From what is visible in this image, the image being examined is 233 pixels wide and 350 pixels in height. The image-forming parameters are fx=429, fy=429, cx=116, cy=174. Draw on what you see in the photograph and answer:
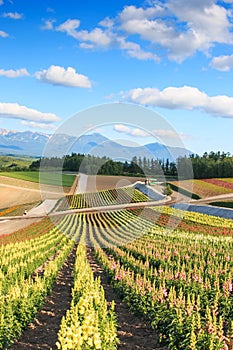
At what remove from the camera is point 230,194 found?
7681 centimetres

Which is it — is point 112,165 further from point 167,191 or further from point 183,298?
point 183,298

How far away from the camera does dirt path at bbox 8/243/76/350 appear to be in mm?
10797

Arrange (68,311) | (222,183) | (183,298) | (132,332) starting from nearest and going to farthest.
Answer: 1. (68,311)
2. (132,332)
3. (183,298)
4. (222,183)

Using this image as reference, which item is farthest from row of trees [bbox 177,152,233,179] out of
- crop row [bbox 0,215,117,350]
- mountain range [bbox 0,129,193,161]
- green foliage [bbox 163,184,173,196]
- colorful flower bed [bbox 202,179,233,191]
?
crop row [bbox 0,215,117,350]

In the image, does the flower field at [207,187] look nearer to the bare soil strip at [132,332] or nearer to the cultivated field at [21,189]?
the cultivated field at [21,189]

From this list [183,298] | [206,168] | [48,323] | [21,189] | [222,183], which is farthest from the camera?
[206,168]

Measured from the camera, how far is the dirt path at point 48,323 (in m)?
10.8

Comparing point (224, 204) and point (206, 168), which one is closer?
point (224, 204)

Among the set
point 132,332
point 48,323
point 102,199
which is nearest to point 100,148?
point 48,323

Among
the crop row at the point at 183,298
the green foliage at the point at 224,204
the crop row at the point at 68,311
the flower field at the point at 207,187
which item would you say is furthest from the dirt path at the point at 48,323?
the flower field at the point at 207,187

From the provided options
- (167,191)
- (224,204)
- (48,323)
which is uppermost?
(167,191)

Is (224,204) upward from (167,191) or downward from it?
downward

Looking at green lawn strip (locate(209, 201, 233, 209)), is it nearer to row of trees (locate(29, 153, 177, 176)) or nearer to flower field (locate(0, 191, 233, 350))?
row of trees (locate(29, 153, 177, 176))

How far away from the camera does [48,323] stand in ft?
41.3
